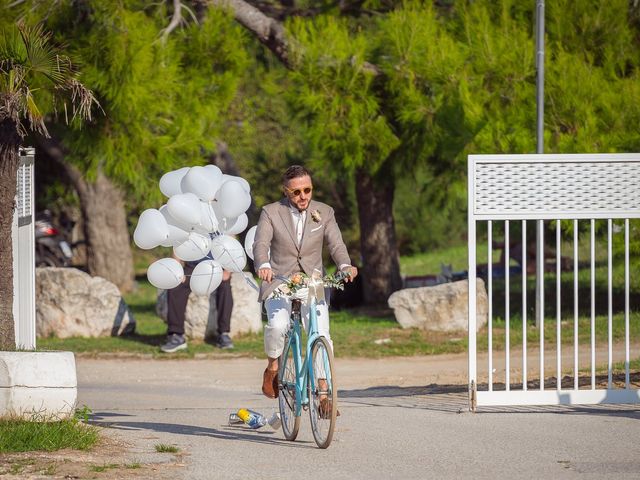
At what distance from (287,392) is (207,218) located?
1614mm

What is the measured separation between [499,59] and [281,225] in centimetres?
876

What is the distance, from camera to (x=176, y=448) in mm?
7242

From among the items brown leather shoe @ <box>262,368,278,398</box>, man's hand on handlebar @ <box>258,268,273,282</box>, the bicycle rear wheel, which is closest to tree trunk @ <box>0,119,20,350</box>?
brown leather shoe @ <box>262,368,278,398</box>

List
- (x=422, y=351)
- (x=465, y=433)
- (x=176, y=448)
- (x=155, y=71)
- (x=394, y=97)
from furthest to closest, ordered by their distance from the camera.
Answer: (x=394, y=97)
(x=155, y=71)
(x=422, y=351)
(x=465, y=433)
(x=176, y=448)

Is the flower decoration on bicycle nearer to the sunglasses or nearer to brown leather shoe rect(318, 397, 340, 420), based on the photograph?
the sunglasses

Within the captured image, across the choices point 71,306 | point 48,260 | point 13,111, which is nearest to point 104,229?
point 48,260

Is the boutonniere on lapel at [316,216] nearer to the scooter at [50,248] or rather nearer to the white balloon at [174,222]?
the white balloon at [174,222]

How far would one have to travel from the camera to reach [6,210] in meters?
8.19

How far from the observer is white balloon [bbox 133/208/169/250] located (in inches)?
331

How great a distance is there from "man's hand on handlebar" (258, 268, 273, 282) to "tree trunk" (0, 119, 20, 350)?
6.68 ft

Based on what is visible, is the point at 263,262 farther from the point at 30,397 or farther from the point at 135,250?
the point at 135,250

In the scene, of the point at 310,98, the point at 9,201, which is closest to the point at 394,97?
the point at 310,98

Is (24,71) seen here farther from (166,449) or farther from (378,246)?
(378,246)

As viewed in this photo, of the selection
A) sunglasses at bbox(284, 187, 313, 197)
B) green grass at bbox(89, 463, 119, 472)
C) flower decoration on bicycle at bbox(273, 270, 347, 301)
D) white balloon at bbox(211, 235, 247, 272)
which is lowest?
green grass at bbox(89, 463, 119, 472)
